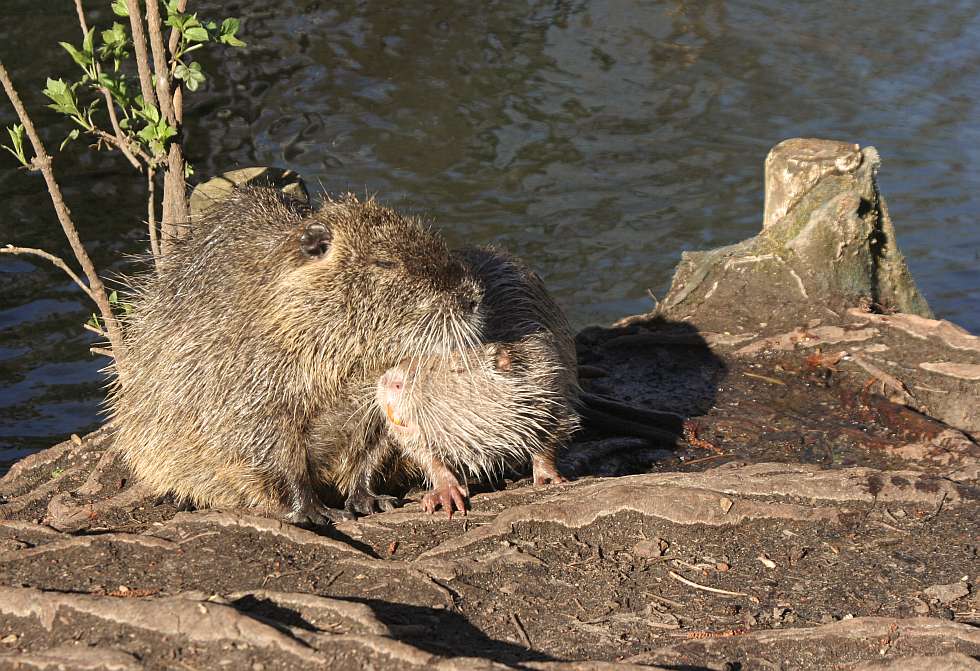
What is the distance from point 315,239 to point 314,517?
1.11 m

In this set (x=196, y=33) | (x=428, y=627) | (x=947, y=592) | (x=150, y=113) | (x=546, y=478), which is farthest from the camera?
(x=150, y=113)

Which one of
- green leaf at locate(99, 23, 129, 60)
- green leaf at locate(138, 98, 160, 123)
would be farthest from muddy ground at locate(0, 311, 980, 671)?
green leaf at locate(99, 23, 129, 60)

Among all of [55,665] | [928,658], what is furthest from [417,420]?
[928,658]

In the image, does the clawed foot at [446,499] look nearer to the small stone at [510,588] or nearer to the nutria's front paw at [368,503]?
the nutria's front paw at [368,503]

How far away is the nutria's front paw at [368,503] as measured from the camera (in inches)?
183

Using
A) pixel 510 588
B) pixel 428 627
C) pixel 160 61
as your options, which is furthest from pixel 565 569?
pixel 160 61

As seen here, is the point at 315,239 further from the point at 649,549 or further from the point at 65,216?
the point at 65,216

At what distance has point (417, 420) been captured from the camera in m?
4.55

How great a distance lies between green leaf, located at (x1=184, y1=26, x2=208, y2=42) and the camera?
514 centimetres

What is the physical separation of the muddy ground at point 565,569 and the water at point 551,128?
4.44 meters

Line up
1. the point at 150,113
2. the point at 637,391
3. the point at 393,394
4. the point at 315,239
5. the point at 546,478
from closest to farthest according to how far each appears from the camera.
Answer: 1. the point at 315,239
2. the point at 393,394
3. the point at 546,478
4. the point at 150,113
5. the point at 637,391

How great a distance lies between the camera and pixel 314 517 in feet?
14.7

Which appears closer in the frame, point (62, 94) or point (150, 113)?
point (62, 94)

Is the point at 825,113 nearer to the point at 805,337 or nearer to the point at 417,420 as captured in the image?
the point at 805,337
